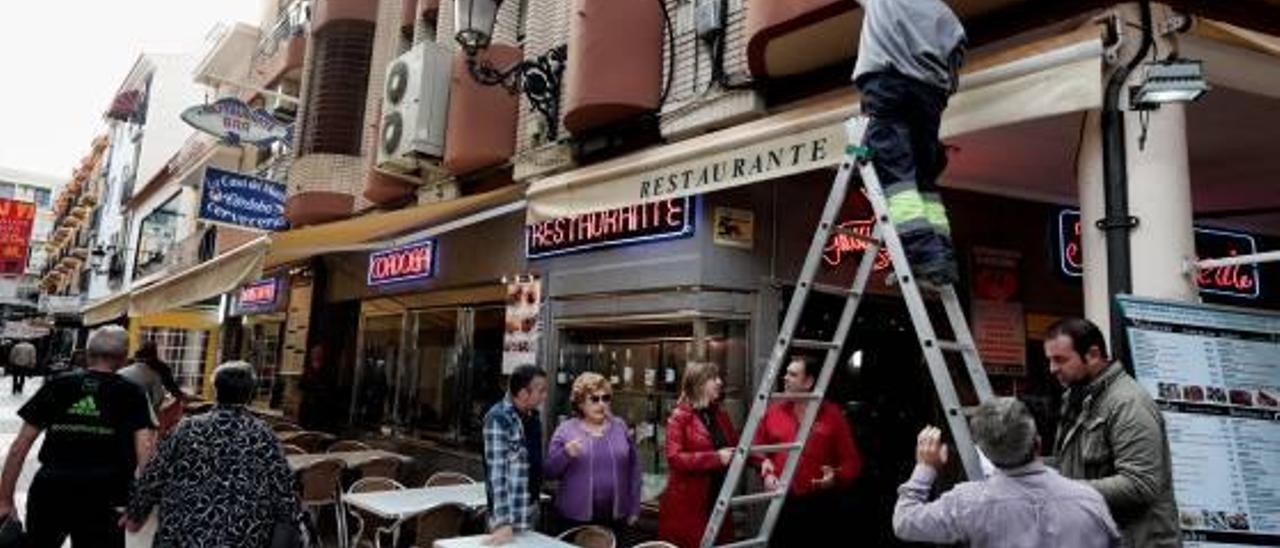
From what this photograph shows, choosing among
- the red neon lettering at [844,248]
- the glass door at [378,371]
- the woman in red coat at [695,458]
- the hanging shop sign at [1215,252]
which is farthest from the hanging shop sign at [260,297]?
the hanging shop sign at [1215,252]

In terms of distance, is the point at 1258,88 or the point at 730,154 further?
the point at 730,154

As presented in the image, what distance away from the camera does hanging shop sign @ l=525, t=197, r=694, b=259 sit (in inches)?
282

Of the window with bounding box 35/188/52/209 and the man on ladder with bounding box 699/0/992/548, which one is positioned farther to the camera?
the window with bounding box 35/188/52/209

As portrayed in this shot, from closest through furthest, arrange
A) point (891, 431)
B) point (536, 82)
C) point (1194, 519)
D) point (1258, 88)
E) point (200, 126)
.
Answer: point (1194, 519) < point (1258, 88) < point (891, 431) < point (536, 82) < point (200, 126)

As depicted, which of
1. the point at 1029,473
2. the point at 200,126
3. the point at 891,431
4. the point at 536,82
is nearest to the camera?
the point at 1029,473

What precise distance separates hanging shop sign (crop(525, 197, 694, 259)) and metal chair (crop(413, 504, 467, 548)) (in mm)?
2536

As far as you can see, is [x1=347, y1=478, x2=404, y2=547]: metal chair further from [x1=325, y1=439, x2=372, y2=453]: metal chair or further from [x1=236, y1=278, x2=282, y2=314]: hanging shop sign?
[x1=236, y1=278, x2=282, y2=314]: hanging shop sign

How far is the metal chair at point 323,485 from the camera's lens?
7559 millimetres

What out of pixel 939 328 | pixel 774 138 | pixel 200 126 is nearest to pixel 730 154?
pixel 774 138

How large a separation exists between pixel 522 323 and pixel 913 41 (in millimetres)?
5666

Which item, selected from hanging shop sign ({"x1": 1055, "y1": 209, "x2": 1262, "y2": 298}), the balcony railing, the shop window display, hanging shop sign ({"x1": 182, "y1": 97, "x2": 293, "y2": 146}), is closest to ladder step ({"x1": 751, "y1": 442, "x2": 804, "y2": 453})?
the shop window display

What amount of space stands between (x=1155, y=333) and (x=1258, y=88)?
5.43ft

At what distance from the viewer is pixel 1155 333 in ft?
12.8

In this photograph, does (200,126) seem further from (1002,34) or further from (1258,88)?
(1258,88)
